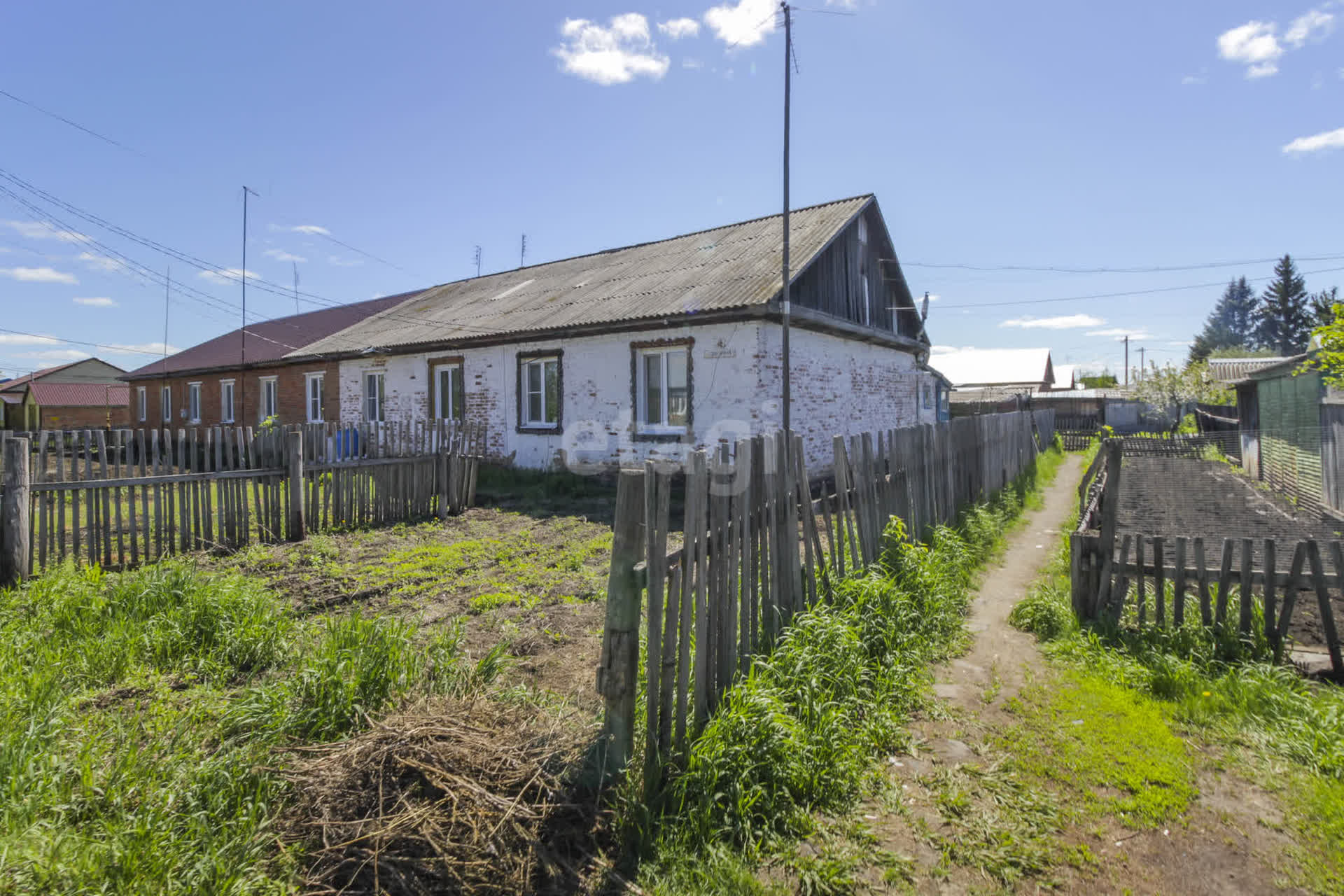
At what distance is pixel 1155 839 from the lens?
2650mm

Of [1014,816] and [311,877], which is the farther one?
[1014,816]

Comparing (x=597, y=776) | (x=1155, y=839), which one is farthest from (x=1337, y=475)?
(x=597, y=776)

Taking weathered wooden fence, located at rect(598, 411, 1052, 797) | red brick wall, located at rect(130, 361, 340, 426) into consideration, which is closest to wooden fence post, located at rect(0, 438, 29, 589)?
weathered wooden fence, located at rect(598, 411, 1052, 797)

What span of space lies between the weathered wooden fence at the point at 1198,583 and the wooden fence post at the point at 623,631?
3.68 metres

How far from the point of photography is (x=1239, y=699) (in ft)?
11.9

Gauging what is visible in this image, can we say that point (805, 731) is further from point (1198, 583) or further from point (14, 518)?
point (14, 518)

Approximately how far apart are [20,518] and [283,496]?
2631 millimetres

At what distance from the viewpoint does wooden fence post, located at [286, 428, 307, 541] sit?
8038 millimetres

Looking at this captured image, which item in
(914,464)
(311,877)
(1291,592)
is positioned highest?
(914,464)

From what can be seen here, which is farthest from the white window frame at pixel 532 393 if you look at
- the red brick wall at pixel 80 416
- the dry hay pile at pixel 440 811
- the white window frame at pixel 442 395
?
the red brick wall at pixel 80 416

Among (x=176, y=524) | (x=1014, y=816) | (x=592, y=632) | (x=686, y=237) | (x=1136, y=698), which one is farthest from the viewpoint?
(x=686, y=237)

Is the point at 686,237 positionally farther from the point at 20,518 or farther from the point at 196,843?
the point at 196,843

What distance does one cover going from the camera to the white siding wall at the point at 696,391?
11.0 meters

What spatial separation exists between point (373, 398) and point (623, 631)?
16.6 metres
